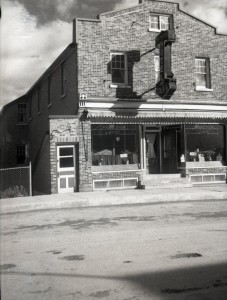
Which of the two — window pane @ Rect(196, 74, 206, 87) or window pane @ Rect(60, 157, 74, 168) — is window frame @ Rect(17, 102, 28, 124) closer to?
window pane @ Rect(60, 157, 74, 168)

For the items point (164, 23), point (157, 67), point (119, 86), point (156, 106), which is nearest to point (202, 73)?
point (157, 67)

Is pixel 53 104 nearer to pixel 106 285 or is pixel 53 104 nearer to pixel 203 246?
pixel 203 246

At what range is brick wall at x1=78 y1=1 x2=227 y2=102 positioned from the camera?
55.1 feet

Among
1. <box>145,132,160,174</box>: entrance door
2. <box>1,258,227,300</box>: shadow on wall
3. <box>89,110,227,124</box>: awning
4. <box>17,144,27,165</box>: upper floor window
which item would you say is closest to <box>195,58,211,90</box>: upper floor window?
<box>89,110,227,124</box>: awning

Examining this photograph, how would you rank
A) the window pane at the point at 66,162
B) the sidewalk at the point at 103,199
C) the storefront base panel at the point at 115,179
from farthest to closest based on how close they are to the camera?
1. the storefront base panel at the point at 115,179
2. the window pane at the point at 66,162
3. the sidewalk at the point at 103,199

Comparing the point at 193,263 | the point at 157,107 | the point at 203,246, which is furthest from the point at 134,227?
the point at 157,107

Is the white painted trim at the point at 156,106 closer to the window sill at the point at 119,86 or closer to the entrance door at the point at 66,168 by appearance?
the window sill at the point at 119,86

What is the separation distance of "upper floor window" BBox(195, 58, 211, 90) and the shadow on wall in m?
14.6

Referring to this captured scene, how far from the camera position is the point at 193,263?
5.63 meters

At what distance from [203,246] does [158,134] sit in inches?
491

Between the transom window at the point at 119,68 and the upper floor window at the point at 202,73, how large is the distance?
3874mm

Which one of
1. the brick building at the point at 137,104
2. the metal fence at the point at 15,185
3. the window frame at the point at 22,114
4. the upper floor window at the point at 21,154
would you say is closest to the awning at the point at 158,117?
the brick building at the point at 137,104

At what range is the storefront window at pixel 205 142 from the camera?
18.8 meters

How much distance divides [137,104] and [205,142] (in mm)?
4162
